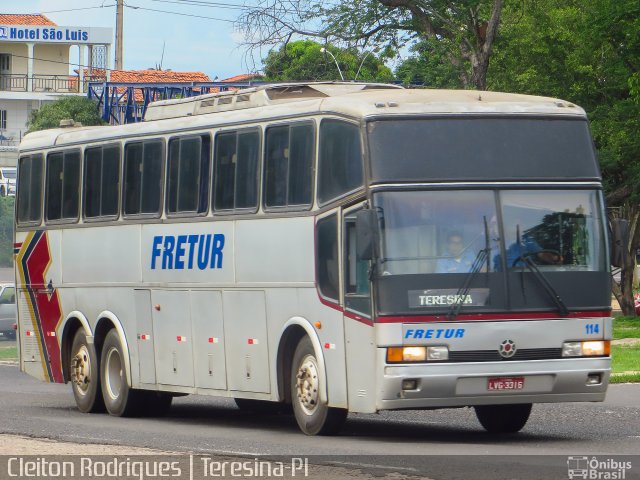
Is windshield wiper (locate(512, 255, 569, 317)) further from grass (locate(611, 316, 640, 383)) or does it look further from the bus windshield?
grass (locate(611, 316, 640, 383))

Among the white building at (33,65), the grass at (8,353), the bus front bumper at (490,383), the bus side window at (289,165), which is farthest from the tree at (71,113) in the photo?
the bus front bumper at (490,383)

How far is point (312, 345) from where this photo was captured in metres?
15.0

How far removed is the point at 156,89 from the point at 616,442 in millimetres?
46673

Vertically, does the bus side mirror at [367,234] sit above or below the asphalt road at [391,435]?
above

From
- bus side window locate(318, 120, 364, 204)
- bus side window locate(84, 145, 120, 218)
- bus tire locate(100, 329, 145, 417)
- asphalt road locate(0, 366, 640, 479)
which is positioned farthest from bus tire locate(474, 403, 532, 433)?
bus side window locate(84, 145, 120, 218)

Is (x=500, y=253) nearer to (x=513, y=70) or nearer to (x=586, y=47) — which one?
(x=586, y=47)

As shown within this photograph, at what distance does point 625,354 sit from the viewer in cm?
3016

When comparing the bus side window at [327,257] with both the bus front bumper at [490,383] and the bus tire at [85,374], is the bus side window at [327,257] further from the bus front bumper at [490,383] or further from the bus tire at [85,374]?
the bus tire at [85,374]

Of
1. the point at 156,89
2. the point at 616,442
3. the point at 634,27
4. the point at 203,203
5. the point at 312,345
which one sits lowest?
the point at 616,442

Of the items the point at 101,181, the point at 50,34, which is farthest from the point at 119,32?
the point at 101,181

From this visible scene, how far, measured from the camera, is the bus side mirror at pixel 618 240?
47.6 feet

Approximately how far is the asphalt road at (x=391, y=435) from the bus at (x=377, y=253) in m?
0.45

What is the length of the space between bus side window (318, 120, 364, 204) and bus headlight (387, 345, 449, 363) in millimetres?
1621

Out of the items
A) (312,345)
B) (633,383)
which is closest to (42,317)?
(312,345)
